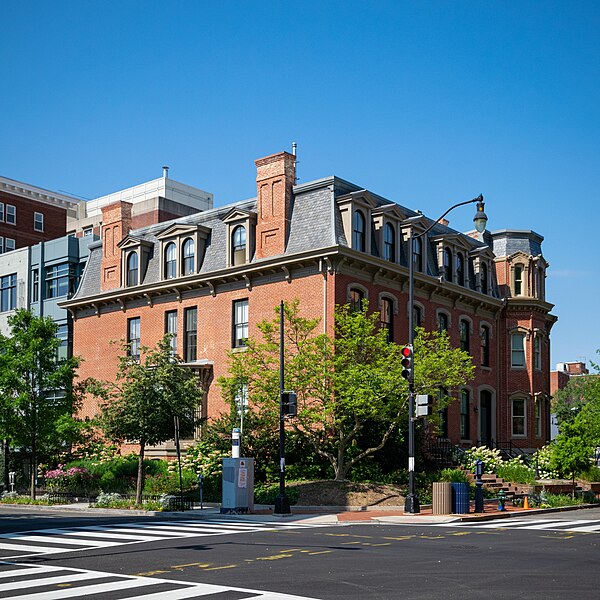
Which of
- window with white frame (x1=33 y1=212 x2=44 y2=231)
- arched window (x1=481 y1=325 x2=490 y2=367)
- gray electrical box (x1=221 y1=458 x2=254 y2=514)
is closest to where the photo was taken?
gray electrical box (x1=221 y1=458 x2=254 y2=514)

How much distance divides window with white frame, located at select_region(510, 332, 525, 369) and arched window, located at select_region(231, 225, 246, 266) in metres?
17.4

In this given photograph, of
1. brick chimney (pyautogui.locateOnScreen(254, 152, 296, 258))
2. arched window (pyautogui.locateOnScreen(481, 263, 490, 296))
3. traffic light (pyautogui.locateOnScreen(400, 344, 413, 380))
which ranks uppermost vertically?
brick chimney (pyautogui.locateOnScreen(254, 152, 296, 258))

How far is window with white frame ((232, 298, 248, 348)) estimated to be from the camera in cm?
3756

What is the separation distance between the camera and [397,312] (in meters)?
38.2

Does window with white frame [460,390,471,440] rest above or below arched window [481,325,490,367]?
below

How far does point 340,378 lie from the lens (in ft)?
101

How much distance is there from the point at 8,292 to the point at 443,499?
109 feet

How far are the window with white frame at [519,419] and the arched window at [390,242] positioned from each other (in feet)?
42.8

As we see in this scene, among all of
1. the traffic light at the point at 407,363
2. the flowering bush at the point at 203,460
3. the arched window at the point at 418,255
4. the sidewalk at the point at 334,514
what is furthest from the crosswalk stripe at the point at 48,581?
the arched window at the point at 418,255

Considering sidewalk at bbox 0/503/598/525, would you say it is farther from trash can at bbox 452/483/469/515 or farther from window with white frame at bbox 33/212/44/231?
window with white frame at bbox 33/212/44/231

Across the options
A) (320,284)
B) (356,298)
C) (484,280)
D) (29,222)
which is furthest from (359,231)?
(29,222)

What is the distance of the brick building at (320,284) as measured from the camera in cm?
3562

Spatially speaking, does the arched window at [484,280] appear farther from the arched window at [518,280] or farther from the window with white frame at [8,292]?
the window with white frame at [8,292]

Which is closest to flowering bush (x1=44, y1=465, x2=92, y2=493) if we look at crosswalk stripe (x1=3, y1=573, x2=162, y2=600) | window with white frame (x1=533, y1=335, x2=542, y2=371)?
crosswalk stripe (x1=3, y1=573, x2=162, y2=600)
